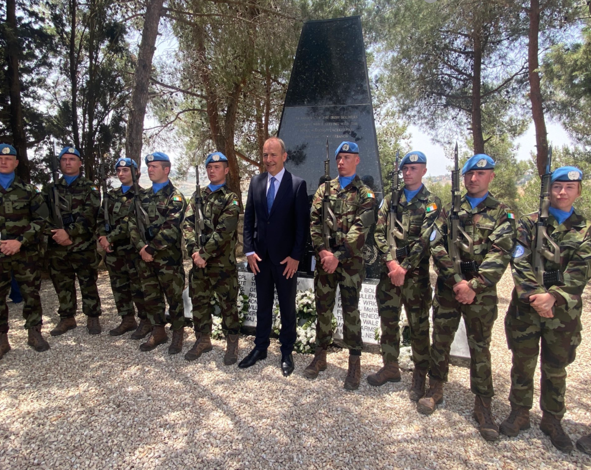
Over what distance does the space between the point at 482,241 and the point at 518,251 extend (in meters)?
0.23

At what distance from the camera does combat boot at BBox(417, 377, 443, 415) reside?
2895 mm

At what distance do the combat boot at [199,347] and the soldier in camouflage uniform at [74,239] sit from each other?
4.75ft

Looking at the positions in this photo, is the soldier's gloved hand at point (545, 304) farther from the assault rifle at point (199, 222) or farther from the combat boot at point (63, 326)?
the combat boot at point (63, 326)

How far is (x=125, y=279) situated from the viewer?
4.40m

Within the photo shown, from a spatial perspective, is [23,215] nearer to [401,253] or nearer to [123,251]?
[123,251]

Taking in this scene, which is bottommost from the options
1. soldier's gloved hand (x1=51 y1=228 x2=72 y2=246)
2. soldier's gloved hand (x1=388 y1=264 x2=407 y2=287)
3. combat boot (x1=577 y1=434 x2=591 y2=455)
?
combat boot (x1=577 y1=434 x2=591 y2=455)

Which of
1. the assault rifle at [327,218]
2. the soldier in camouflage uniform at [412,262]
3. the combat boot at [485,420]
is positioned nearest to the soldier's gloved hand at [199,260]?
the assault rifle at [327,218]

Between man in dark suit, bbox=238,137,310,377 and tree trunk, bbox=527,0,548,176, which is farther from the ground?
tree trunk, bbox=527,0,548,176

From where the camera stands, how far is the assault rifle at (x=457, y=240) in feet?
8.93

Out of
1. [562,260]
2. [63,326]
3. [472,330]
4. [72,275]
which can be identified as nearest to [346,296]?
[472,330]

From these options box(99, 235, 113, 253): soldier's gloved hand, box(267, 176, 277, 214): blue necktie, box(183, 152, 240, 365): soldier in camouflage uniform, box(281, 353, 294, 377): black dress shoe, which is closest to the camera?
box(267, 176, 277, 214): blue necktie

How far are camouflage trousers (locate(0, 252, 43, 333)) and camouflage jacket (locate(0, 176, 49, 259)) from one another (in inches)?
2.6

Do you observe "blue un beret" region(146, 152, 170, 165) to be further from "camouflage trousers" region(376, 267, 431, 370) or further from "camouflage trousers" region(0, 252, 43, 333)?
"camouflage trousers" region(376, 267, 431, 370)

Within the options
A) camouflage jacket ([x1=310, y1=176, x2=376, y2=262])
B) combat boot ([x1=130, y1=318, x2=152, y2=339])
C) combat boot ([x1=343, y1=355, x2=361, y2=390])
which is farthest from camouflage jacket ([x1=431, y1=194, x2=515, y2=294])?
combat boot ([x1=130, y1=318, x2=152, y2=339])
